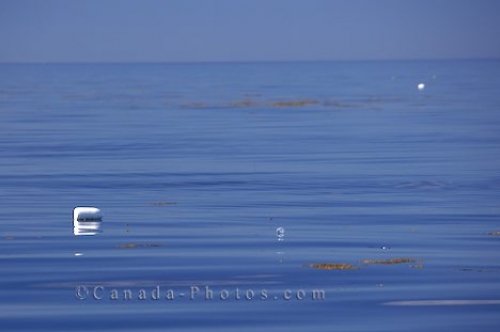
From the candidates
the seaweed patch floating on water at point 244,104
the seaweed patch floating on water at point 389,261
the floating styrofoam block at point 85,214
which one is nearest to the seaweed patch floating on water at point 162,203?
the floating styrofoam block at point 85,214

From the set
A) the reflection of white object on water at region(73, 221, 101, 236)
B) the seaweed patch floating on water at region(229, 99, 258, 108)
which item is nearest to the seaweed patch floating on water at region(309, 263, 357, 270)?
the reflection of white object on water at region(73, 221, 101, 236)

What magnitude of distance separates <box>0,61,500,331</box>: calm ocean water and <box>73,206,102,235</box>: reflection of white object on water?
29 centimetres

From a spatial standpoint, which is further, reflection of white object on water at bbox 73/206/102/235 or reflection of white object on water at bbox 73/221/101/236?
reflection of white object on water at bbox 73/206/102/235

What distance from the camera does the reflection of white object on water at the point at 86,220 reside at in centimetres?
2327

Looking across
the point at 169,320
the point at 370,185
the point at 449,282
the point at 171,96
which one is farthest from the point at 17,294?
the point at 171,96

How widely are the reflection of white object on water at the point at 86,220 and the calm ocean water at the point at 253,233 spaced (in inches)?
11.2

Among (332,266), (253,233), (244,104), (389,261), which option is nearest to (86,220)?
(253,233)

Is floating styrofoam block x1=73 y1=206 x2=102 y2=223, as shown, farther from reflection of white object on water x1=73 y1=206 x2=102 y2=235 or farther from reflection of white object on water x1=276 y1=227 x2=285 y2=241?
reflection of white object on water x1=276 y1=227 x2=285 y2=241

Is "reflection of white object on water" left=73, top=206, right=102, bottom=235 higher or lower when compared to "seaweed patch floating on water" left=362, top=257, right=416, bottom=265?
higher

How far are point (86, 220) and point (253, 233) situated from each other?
2.99 m

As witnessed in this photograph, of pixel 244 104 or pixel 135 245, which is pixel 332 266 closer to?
pixel 135 245

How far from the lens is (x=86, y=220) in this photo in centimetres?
2377

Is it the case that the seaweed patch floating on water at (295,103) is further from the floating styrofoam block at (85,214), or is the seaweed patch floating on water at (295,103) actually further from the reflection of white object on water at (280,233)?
the reflection of white object on water at (280,233)

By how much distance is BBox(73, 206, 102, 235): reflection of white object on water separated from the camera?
23266 mm
